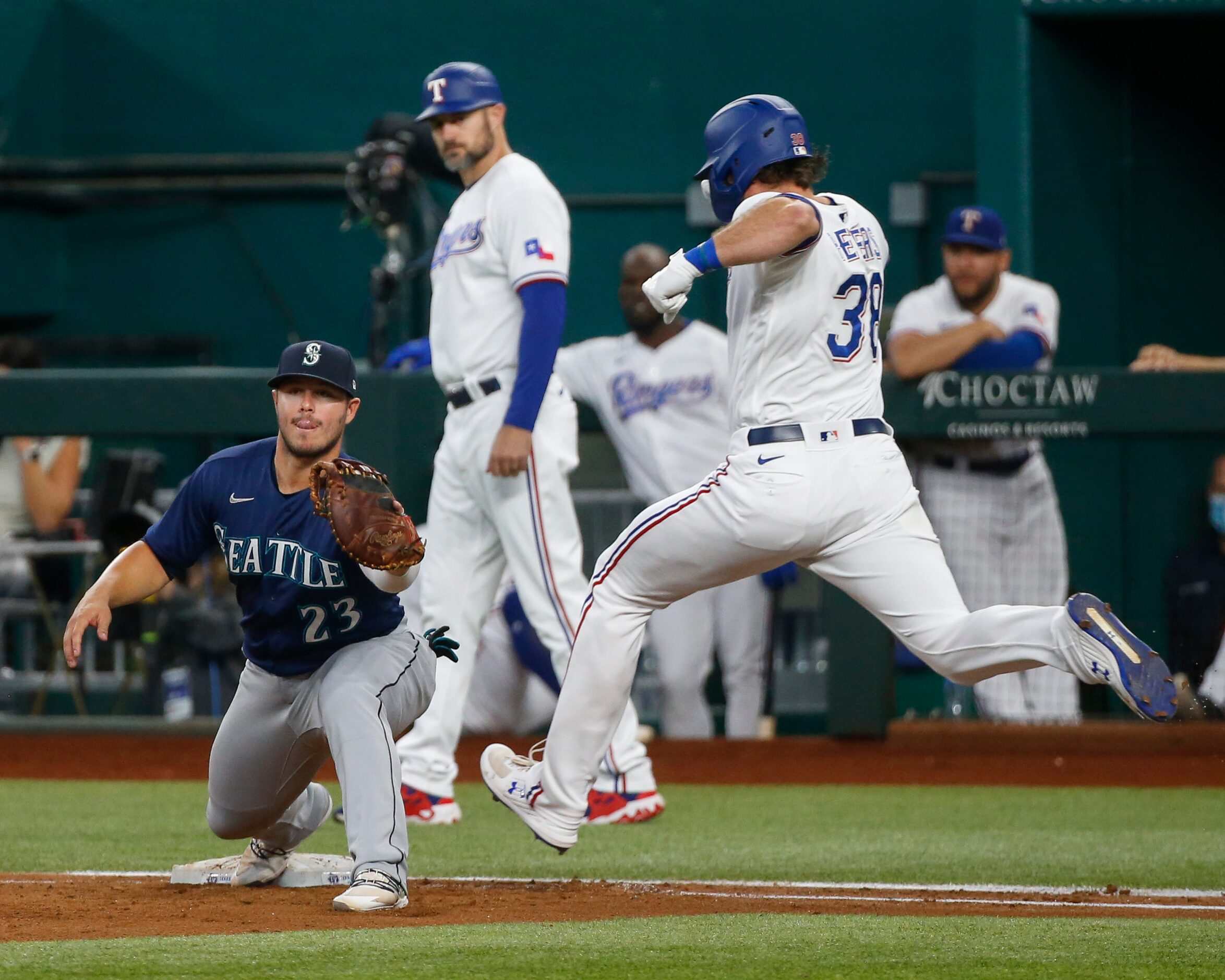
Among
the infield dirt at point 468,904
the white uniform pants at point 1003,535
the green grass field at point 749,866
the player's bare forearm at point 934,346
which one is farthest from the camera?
the white uniform pants at point 1003,535

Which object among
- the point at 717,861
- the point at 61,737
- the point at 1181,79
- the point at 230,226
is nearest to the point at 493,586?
the point at 717,861

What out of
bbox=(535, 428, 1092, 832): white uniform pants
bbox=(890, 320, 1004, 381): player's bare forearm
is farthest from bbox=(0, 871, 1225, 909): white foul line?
bbox=(890, 320, 1004, 381): player's bare forearm

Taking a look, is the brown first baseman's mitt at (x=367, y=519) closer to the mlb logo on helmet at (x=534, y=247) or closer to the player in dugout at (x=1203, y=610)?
the mlb logo on helmet at (x=534, y=247)

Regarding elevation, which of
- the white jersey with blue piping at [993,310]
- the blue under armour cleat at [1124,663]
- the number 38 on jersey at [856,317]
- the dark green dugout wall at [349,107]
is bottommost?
the blue under armour cleat at [1124,663]

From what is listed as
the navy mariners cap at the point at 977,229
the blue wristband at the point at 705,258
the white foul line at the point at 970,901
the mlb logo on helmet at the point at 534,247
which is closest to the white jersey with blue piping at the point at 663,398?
the navy mariners cap at the point at 977,229

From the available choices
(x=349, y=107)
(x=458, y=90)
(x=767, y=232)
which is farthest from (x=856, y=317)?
→ (x=349, y=107)

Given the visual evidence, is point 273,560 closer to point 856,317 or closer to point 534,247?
point 856,317
